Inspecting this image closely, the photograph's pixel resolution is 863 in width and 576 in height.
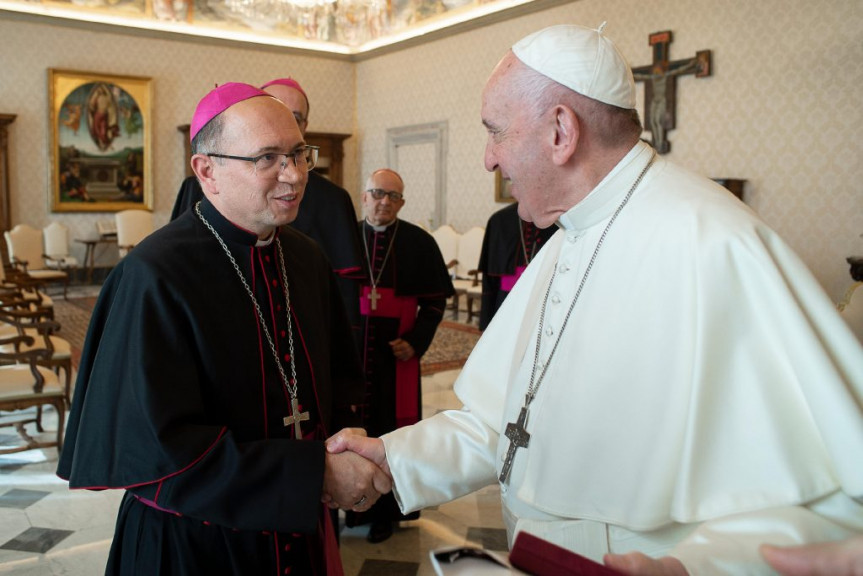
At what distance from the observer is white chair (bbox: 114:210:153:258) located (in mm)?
13539

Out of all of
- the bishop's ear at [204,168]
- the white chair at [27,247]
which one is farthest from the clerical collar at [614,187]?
the white chair at [27,247]

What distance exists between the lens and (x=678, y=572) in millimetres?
1173

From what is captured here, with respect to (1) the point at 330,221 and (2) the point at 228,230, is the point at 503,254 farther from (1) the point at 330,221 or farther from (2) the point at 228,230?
(2) the point at 228,230

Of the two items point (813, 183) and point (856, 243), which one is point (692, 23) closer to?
point (813, 183)

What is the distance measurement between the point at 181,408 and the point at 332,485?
0.42m

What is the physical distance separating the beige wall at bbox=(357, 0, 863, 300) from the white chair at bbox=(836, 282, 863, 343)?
184 inches

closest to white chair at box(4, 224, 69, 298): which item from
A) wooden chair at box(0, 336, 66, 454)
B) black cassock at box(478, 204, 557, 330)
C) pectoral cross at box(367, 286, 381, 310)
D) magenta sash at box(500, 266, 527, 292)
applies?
wooden chair at box(0, 336, 66, 454)

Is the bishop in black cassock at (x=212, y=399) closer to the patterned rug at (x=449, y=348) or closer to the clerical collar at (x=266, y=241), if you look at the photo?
the clerical collar at (x=266, y=241)

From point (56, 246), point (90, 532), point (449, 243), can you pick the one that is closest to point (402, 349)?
point (90, 532)

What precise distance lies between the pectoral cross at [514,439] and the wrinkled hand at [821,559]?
0.78m

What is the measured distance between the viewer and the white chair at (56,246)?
13039 millimetres

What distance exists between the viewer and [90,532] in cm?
407

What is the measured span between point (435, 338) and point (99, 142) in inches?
324

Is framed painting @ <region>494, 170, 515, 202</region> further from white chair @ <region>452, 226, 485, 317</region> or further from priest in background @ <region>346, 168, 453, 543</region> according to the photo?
priest in background @ <region>346, 168, 453, 543</region>
